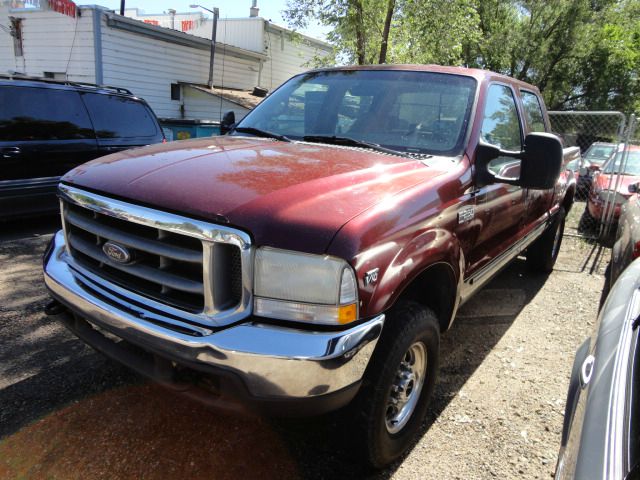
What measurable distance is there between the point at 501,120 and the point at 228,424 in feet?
9.00

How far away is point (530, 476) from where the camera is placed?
2.48m

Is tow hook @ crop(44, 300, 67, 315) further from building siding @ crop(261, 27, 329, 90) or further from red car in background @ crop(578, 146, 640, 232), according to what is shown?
building siding @ crop(261, 27, 329, 90)

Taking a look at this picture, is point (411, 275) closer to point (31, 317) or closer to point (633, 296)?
point (633, 296)

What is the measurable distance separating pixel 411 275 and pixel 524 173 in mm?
1122

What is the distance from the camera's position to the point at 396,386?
233cm

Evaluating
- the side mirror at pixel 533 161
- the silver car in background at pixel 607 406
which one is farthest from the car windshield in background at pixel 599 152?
the silver car in background at pixel 607 406

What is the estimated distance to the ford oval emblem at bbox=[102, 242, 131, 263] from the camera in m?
2.14

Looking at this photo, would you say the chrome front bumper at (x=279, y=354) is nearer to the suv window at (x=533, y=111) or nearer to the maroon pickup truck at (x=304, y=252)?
the maroon pickup truck at (x=304, y=252)

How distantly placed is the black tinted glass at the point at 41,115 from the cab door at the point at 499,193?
5.27 m

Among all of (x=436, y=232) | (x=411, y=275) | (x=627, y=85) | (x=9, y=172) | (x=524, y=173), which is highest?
(x=627, y=85)

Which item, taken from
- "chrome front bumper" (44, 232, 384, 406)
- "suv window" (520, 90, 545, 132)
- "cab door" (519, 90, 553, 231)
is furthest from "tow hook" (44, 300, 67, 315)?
"suv window" (520, 90, 545, 132)

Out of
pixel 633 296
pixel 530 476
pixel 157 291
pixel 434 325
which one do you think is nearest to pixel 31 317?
pixel 157 291

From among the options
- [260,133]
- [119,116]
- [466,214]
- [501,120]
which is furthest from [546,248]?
[119,116]

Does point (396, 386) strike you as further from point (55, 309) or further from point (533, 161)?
point (55, 309)
